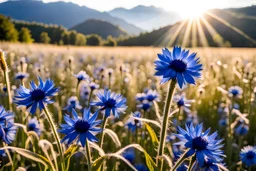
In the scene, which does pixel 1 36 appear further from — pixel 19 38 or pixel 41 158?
pixel 41 158

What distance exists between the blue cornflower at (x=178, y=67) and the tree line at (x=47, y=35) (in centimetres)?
4550

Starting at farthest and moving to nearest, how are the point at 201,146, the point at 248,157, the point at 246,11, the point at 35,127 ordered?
the point at 246,11 < the point at 35,127 < the point at 248,157 < the point at 201,146

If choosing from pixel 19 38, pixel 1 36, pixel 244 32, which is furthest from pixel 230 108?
pixel 244 32

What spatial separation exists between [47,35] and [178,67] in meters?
87.5

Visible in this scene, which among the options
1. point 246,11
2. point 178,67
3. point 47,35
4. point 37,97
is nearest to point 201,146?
point 178,67

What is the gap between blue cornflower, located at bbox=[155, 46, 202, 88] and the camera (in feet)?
4.26

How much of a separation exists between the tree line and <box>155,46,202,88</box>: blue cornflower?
45.5m

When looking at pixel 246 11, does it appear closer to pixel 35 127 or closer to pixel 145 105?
pixel 145 105

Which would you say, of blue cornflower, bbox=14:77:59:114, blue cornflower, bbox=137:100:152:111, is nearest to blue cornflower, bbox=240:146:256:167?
blue cornflower, bbox=137:100:152:111

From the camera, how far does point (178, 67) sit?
1.33 meters

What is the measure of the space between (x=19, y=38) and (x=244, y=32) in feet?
257

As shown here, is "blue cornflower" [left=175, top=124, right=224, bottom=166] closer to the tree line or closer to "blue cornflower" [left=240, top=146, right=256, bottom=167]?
"blue cornflower" [left=240, top=146, right=256, bottom=167]

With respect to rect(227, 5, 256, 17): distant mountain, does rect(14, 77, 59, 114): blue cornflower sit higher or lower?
lower

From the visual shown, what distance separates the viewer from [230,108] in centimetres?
258
